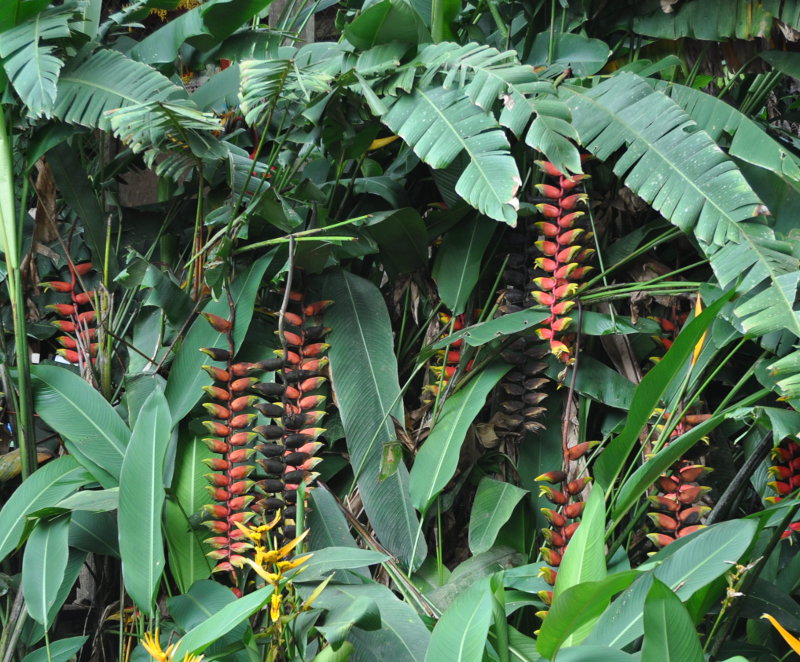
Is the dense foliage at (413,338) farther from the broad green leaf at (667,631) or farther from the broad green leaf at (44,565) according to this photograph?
the broad green leaf at (667,631)

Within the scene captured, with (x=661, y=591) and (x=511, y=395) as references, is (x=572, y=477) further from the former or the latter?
(x=661, y=591)

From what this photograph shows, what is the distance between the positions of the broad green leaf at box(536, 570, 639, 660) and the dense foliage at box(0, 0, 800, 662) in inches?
4.8

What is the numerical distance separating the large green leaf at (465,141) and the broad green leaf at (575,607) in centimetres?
48

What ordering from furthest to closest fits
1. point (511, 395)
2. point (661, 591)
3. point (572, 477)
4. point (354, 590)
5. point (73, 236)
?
point (73, 236)
point (511, 395)
point (572, 477)
point (354, 590)
point (661, 591)

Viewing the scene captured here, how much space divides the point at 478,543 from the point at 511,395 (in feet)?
0.88

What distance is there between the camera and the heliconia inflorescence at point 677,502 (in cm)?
126

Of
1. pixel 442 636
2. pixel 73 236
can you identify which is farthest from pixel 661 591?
pixel 73 236

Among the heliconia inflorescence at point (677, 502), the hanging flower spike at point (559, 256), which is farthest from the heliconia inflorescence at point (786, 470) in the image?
the hanging flower spike at point (559, 256)

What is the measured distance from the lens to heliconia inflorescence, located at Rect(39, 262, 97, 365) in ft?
5.41

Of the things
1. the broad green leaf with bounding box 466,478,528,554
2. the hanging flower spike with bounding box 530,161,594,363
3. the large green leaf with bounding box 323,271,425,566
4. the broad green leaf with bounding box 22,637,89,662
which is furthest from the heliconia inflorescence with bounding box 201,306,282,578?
the hanging flower spike with bounding box 530,161,594,363

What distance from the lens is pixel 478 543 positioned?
4.46 ft

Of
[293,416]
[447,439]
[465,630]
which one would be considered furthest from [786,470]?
[293,416]

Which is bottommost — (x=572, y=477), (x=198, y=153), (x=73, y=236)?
(x=572, y=477)

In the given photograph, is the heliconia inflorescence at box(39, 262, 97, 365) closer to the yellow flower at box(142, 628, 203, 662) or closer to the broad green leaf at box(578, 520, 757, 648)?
the yellow flower at box(142, 628, 203, 662)
